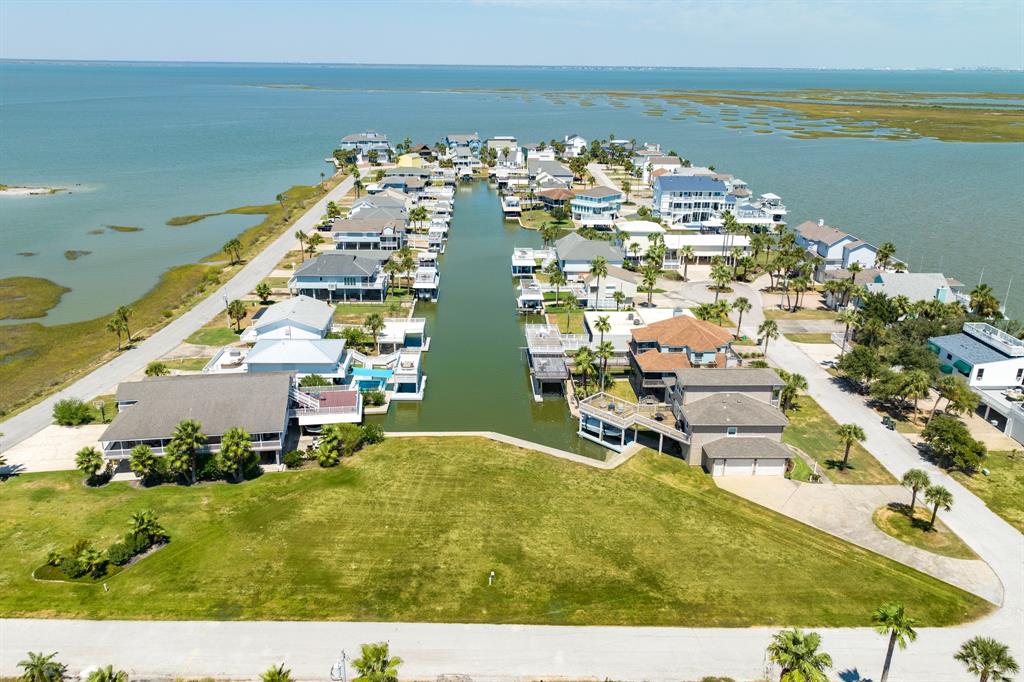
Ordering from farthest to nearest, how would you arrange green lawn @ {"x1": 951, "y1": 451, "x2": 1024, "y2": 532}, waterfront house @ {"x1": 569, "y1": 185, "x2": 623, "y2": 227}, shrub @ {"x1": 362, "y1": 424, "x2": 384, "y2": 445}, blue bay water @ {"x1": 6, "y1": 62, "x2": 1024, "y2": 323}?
1. waterfront house @ {"x1": 569, "y1": 185, "x2": 623, "y2": 227}
2. blue bay water @ {"x1": 6, "y1": 62, "x2": 1024, "y2": 323}
3. shrub @ {"x1": 362, "y1": 424, "x2": 384, "y2": 445}
4. green lawn @ {"x1": 951, "y1": 451, "x2": 1024, "y2": 532}

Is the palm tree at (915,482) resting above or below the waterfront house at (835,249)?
below

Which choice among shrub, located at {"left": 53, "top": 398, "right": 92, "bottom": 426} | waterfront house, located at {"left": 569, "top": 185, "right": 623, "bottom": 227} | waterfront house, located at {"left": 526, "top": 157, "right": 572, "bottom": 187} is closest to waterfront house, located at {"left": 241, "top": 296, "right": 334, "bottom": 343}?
shrub, located at {"left": 53, "top": 398, "right": 92, "bottom": 426}

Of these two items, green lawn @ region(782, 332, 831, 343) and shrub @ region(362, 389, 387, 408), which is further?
green lawn @ region(782, 332, 831, 343)

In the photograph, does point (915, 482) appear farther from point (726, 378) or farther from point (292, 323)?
point (292, 323)

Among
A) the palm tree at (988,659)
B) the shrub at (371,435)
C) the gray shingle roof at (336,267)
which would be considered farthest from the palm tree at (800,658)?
the gray shingle roof at (336,267)

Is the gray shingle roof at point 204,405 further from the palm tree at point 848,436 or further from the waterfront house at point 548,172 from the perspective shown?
the waterfront house at point 548,172

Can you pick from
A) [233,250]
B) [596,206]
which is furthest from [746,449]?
[596,206]

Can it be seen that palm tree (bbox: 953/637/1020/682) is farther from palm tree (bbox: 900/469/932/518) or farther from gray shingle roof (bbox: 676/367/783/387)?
gray shingle roof (bbox: 676/367/783/387)
